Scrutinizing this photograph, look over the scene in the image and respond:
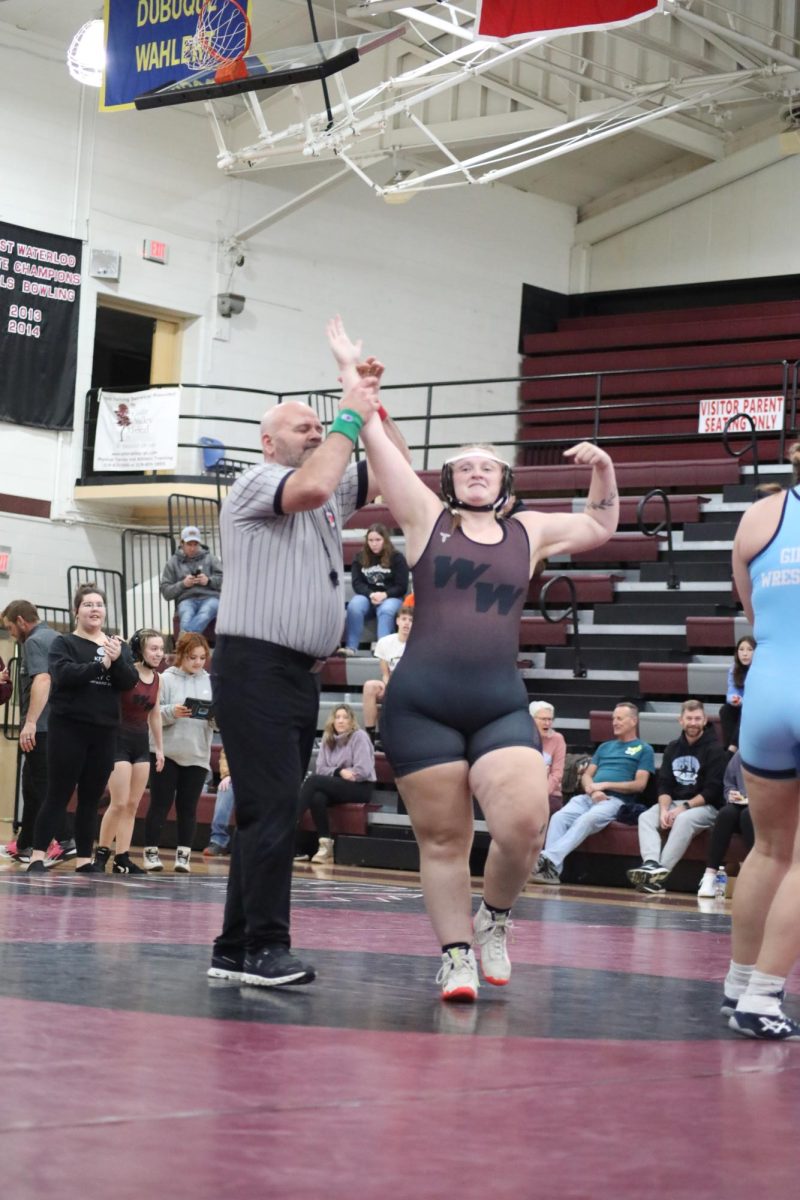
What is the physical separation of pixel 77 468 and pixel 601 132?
7.06 meters

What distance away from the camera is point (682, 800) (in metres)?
11.2

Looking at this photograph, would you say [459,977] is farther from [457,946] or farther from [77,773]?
[77,773]

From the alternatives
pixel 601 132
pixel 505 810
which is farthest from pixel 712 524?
pixel 505 810

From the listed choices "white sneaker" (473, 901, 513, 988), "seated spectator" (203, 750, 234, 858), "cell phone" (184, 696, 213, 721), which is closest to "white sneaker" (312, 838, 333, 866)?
"seated spectator" (203, 750, 234, 858)

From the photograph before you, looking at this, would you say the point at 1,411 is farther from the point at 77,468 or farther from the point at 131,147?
the point at 131,147

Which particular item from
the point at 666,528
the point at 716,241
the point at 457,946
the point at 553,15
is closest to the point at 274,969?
the point at 457,946

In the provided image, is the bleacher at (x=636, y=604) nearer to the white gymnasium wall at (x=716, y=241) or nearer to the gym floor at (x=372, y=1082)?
the white gymnasium wall at (x=716, y=241)

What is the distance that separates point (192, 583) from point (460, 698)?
11480 millimetres

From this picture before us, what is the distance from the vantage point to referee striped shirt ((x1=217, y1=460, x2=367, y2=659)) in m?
4.31

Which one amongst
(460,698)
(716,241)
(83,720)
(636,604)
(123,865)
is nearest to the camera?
(460,698)

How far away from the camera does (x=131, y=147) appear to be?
63.4 ft

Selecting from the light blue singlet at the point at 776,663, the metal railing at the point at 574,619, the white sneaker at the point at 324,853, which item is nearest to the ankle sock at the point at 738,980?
the light blue singlet at the point at 776,663

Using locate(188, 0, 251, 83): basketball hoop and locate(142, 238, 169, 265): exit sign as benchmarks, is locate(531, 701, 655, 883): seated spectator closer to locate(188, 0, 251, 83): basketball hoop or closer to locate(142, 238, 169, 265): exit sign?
locate(188, 0, 251, 83): basketball hoop

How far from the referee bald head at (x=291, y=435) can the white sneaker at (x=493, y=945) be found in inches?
53.9
